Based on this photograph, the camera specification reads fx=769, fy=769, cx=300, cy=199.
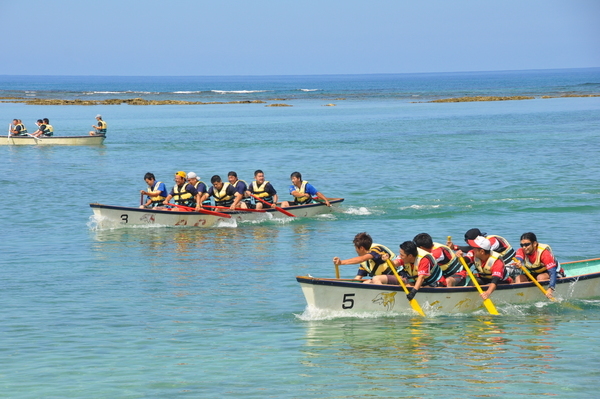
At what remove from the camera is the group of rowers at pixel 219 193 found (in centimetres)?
2336

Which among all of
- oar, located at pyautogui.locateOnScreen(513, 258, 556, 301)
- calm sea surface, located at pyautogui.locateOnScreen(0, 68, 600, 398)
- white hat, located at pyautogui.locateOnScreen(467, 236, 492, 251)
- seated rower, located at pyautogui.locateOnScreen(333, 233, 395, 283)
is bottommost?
calm sea surface, located at pyautogui.locateOnScreen(0, 68, 600, 398)

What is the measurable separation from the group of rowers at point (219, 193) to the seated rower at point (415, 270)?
9.64 meters

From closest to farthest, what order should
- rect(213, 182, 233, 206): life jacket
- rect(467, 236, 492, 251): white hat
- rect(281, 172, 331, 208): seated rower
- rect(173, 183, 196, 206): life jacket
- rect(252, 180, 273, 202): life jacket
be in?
1. rect(467, 236, 492, 251): white hat
2. rect(173, 183, 196, 206): life jacket
3. rect(213, 182, 233, 206): life jacket
4. rect(252, 180, 273, 202): life jacket
5. rect(281, 172, 331, 208): seated rower

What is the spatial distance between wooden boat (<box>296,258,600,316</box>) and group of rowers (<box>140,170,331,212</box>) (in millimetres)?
9926

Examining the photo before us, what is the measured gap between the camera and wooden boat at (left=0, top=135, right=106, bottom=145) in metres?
47.6

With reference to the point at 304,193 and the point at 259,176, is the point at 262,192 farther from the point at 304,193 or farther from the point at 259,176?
the point at 304,193

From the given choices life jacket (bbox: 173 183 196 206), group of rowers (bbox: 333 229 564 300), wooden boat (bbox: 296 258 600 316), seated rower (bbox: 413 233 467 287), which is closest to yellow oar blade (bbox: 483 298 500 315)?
wooden boat (bbox: 296 258 600 316)

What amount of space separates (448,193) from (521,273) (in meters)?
15.0

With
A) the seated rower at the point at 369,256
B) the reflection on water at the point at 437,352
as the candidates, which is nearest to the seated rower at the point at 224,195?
the seated rower at the point at 369,256

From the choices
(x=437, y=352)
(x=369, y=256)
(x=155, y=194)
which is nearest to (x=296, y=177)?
(x=155, y=194)

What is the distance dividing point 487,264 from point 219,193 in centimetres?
1152

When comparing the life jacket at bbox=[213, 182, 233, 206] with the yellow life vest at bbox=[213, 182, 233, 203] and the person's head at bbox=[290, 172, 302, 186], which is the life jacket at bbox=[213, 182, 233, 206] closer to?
the yellow life vest at bbox=[213, 182, 233, 203]

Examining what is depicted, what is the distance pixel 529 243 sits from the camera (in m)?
→ 14.2

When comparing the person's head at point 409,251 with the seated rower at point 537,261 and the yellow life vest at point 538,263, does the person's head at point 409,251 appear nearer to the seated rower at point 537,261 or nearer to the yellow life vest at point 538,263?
the seated rower at point 537,261
